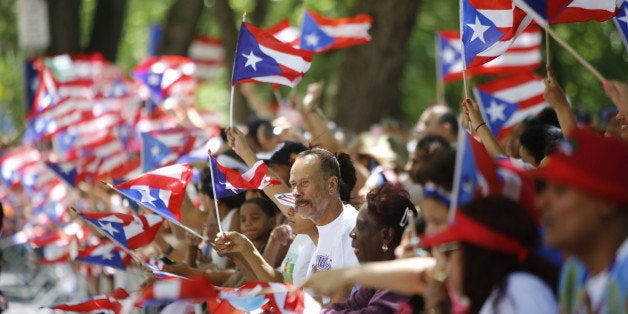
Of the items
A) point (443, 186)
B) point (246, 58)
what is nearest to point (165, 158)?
point (246, 58)

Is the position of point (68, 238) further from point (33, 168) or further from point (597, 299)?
point (597, 299)

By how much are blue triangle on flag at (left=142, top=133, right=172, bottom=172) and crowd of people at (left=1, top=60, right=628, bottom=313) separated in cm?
128

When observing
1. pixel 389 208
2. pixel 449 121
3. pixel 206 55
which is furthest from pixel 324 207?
pixel 206 55

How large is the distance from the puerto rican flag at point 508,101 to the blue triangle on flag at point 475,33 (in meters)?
3.25

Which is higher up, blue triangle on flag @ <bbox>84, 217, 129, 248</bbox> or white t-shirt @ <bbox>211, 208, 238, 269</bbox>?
blue triangle on flag @ <bbox>84, 217, 129, 248</bbox>

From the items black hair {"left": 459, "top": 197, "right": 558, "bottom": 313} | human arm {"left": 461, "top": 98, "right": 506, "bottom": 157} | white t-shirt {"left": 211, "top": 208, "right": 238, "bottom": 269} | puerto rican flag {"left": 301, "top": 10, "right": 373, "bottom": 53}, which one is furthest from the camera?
puerto rican flag {"left": 301, "top": 10, "right": 373, "bottom": 53}

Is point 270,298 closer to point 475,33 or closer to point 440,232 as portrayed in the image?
point 440,232

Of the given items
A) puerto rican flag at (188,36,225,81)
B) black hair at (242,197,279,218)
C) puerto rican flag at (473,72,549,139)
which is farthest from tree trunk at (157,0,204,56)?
black hair at (242,197,279,218)

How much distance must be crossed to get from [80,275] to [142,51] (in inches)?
834

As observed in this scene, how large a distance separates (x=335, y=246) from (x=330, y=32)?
5.48 metres

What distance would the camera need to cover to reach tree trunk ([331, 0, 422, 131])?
1612cm

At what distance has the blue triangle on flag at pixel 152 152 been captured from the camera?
10.9 metres

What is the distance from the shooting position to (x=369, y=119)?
56.3 feet

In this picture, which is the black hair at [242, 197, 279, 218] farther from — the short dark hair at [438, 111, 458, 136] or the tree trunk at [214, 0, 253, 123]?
the tree trunk at [214, 0, 253, 123]
